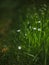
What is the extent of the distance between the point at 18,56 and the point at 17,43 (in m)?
0.30

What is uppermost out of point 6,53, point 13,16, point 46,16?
point 13,16

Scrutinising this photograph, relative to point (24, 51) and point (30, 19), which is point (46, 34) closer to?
point (24, 51)

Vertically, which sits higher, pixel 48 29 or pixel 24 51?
pixel 48 29

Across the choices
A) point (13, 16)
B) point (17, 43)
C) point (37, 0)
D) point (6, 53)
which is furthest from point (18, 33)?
point (13, 16)

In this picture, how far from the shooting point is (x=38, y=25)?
3229 millimetres

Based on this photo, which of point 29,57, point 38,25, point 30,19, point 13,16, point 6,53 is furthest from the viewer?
point 30,19

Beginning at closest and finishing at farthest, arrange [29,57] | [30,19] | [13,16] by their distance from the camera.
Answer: [13,16] < [29,57] < [30,19]

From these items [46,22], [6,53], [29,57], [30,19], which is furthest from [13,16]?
[30,19]

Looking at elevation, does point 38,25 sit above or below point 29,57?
above

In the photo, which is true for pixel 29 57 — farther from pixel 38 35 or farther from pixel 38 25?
pixel 38 25

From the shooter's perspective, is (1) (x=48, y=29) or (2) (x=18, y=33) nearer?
(1) (x=48, y=29)

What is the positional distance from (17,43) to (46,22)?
0.62 m

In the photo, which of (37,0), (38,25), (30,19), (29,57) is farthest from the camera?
(37,0)

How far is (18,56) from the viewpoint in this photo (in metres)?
2.89
